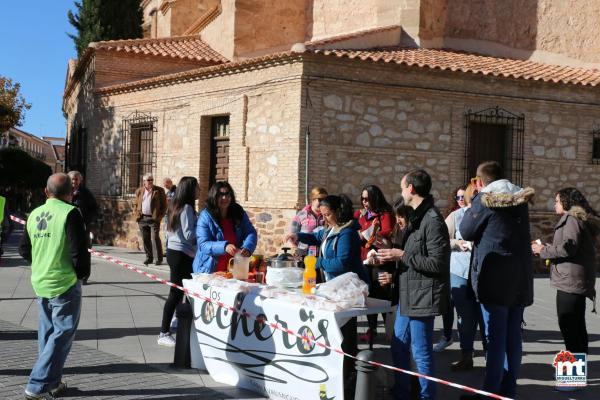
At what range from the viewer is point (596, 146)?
16047mm

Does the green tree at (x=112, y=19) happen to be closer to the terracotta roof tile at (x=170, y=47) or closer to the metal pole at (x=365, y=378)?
the terracotta roof tile at (x=170, y=47)

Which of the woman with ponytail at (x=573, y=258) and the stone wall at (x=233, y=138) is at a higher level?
the stone wall at (x=233, y=138)

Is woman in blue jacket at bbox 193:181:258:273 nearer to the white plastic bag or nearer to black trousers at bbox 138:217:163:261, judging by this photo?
the white plastic bag

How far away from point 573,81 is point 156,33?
19.0 metres

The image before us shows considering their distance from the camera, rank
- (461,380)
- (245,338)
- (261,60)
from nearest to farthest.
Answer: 1. (245,338)
2. (461,380)
3. (261,60)

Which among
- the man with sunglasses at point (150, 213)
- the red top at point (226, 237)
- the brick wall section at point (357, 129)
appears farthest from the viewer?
the man with sunglasses at point (150, 213)

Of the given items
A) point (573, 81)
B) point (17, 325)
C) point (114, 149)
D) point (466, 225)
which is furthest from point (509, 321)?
point (114, 149)

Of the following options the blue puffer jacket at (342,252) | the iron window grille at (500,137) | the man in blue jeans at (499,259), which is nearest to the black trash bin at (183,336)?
the blue puffer jacket at (342,252)

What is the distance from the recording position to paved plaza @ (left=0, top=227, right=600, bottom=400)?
5805mm

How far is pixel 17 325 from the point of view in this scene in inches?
327

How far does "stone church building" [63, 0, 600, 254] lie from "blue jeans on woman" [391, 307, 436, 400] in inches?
327

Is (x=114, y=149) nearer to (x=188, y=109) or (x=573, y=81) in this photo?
(x=188, y=109)

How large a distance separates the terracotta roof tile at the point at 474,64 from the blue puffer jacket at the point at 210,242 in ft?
24.7

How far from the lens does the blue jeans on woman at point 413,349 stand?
16.6ft
